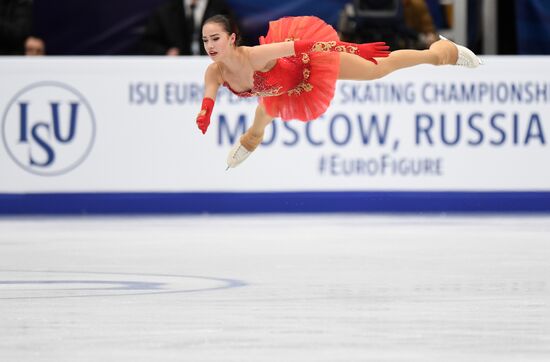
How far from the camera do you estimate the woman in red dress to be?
5.17 meters

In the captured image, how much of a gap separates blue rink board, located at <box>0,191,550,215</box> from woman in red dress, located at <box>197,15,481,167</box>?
7.92 feet

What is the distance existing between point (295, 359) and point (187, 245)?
3286mm

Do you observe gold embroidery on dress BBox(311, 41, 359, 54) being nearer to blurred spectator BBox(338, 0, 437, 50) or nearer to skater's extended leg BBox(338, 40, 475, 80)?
skater's extended leg BBox(338, 40, 475, 80)

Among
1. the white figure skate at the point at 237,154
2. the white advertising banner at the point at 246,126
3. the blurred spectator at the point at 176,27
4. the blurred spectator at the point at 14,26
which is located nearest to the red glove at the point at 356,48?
the white figure skate at the point at 237,154

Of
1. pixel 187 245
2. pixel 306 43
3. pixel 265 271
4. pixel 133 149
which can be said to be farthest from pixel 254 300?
pixel 133 149

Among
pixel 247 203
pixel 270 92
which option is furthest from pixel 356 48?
pixel 247 203

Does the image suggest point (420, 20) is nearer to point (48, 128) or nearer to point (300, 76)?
point (48, 128)

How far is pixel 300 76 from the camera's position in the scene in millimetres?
5520

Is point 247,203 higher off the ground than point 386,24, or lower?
lower

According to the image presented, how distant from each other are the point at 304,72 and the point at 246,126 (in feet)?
8.39

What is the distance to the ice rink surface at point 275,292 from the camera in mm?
3139

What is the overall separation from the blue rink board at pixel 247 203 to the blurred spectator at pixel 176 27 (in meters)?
1.11

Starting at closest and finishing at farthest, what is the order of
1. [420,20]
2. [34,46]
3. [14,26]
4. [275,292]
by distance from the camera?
[275,292], [34,46], [14,26], [420,20]

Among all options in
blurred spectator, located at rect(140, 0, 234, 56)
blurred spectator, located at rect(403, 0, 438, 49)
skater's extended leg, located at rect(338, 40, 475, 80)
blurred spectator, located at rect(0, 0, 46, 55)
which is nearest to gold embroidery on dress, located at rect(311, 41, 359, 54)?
skater's extended leg, located at rect(338, 40, 475, 80)
